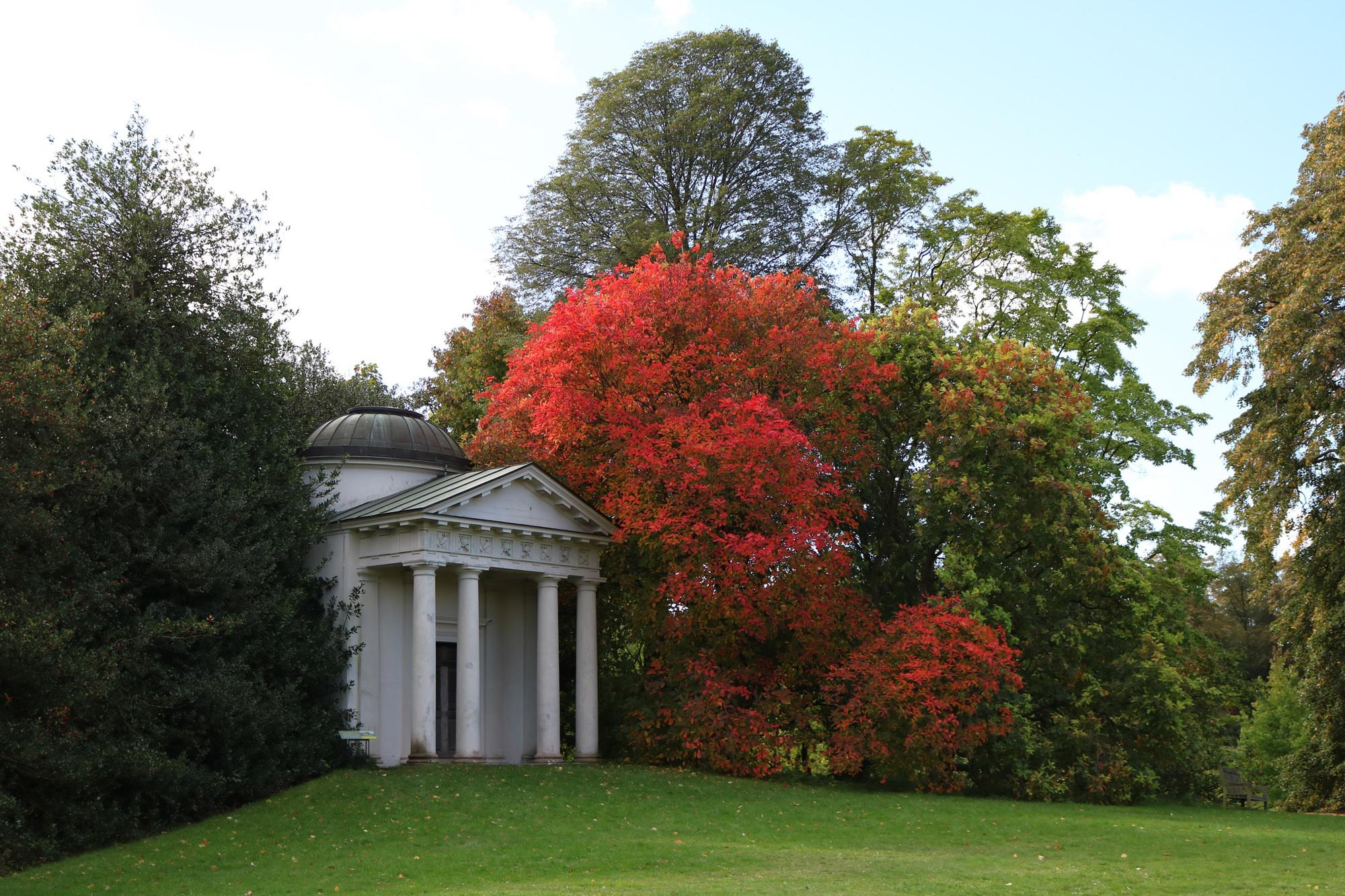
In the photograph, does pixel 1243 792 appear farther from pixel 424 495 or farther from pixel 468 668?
pixel 424 495

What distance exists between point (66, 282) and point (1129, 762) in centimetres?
2390

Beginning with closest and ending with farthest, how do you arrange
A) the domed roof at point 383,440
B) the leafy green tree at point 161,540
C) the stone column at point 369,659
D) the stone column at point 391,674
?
1. the leafy green tree at point 161,540
2. the stone column at point 369,659
3. the stone column at point 391,674
4. the domed roof at point 383,440

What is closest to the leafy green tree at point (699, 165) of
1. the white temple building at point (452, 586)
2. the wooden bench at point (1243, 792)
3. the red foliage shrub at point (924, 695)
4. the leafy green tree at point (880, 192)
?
the leafy green tree at point (880, 192)

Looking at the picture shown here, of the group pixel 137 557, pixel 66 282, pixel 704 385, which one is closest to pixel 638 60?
pixel 704 385

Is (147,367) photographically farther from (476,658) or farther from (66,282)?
(476,658)

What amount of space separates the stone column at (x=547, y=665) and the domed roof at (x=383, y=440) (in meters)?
4.00

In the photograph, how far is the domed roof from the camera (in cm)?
2853

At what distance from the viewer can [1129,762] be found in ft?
91.0

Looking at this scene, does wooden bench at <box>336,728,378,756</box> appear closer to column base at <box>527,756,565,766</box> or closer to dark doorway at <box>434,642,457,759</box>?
dark doorway at <box>434,642,457,759</box>

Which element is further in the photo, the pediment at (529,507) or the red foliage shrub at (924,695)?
the pediment at (529,507)

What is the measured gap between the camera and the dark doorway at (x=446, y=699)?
28328 millimetres

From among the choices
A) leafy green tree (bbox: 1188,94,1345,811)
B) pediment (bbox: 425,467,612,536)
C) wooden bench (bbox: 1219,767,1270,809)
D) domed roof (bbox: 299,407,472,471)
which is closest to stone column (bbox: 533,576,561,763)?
pediment (bbox: 425,467,612,536)

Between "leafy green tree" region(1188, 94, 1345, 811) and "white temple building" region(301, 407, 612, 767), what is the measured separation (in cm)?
1533

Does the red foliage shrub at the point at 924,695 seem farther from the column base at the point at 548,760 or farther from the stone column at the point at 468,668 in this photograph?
the stone column at the point at 468,668
